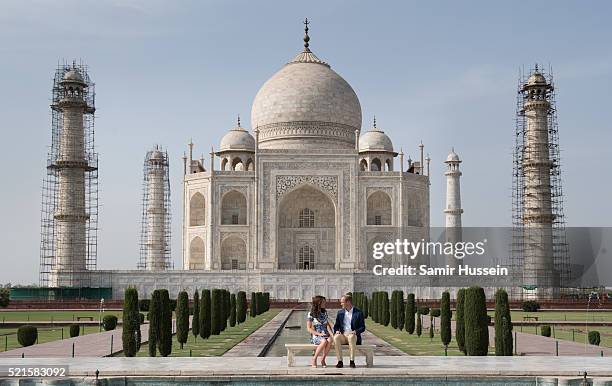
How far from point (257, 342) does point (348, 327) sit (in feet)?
17.8

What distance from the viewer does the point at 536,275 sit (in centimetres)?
3106

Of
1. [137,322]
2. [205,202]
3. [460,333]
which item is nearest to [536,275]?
[205,202]

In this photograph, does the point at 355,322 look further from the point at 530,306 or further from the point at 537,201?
the point at 537,201

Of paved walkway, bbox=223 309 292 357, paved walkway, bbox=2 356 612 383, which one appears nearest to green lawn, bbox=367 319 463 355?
paved walkway, bbox=223 309 292 357

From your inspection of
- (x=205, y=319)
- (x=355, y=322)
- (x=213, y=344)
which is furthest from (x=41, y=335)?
(x=355, y=322)

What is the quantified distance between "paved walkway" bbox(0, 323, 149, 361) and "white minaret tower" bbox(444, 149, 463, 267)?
22473mm

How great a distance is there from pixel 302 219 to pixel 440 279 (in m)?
6.65

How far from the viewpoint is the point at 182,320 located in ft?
45.8

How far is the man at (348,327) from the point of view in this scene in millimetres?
9047

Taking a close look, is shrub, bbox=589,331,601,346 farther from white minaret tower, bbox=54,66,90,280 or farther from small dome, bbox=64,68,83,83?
small dome, bbox=64,68,83,83

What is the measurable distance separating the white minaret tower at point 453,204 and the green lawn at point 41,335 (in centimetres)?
2042

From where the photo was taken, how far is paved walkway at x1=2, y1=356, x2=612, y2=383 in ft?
28.0

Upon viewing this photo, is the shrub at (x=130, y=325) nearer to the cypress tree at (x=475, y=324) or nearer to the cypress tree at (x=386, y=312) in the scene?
the cypress tree at (x=475, y=324)

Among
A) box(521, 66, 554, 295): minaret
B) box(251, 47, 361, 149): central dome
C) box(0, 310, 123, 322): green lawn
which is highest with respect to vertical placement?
box(251, 47, 361, 149): central dome
